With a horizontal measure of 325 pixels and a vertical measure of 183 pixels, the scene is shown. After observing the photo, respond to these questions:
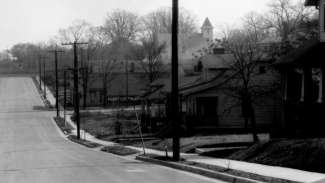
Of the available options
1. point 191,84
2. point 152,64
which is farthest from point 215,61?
point 152,64

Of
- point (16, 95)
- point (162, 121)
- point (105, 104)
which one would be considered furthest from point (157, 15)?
point (162, 121)

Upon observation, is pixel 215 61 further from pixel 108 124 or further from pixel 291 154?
pixel 291 154

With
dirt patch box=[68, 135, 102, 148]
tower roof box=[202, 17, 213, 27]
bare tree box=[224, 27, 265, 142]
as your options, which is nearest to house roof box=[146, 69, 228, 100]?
bare tree box=[224, 27, 265, 142]

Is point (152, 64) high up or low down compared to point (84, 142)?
up

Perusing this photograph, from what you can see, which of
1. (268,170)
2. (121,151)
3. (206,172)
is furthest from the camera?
(121,151)

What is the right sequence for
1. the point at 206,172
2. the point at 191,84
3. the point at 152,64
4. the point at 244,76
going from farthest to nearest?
the point at 152,64 < the point at 191,84 < the point at 244,76 < the point at 206,172

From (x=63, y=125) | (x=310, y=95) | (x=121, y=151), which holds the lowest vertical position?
(x=63, y=125)

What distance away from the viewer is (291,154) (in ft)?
64.3

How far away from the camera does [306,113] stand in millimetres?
27797

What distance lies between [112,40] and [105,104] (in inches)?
2890

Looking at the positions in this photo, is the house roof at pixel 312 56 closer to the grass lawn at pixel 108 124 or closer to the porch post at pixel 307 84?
the porch post at pixel 307 84

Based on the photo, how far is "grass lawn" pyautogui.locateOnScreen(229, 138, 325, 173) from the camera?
17969mm

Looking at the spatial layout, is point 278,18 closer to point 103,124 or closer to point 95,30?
point 103,124

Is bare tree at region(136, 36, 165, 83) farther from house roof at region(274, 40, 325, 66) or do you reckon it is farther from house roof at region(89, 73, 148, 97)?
house roof at region(274, 40, 325, 66)
